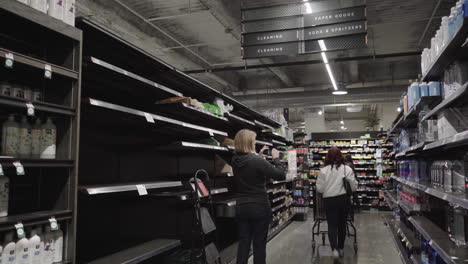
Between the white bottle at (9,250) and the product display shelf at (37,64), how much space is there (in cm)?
99

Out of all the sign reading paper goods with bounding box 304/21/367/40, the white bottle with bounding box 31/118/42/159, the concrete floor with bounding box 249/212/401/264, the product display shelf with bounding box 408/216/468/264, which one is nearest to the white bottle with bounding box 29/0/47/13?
the white bottle with bounding box 31/118/42/159

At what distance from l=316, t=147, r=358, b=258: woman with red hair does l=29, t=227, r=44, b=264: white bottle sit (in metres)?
4.09

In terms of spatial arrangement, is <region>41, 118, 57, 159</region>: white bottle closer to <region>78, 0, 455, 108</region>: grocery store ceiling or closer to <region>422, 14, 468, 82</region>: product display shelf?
<region>422, 14, 468, 82</region>: product display shelf

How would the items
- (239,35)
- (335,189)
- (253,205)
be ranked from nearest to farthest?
(253,205) < (335,189) < (239,35)

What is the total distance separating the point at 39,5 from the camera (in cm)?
223

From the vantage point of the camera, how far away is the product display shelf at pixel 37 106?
1981 mm

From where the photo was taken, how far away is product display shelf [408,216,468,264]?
237 centimetres

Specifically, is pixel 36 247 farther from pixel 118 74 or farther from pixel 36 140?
pixel 118 74

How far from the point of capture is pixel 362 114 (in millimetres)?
22453

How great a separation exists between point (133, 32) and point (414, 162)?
593cm

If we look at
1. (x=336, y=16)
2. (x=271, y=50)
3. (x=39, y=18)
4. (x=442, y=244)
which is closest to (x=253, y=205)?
(x=442, y=244)

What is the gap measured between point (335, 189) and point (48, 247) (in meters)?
4.07

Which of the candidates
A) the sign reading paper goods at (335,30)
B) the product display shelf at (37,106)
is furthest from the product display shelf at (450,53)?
the product display shelf at (37,106)

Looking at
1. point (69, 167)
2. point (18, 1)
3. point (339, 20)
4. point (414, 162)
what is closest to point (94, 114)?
point (69, 167)
